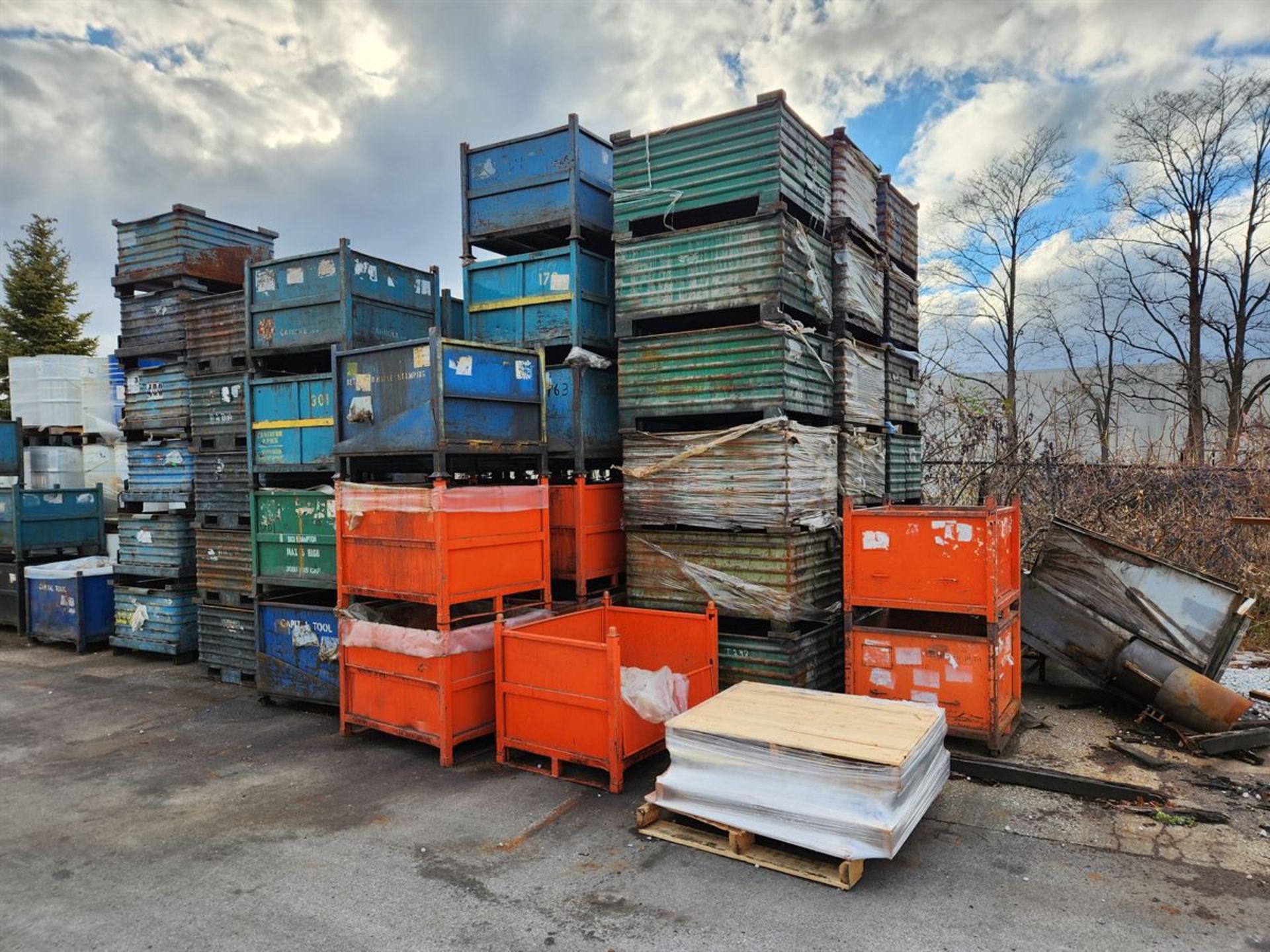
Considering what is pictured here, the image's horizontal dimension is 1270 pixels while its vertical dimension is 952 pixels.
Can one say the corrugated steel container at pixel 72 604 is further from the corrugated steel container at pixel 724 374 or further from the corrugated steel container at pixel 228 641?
the corrugated steel container at pixel 724 374

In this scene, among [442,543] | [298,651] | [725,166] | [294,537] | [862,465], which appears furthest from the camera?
[294,537]

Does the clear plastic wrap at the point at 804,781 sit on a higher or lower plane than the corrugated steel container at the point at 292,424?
lower

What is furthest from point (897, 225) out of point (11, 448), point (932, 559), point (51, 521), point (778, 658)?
point (11, 448)

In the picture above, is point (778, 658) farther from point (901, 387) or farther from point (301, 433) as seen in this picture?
point (301, 433)

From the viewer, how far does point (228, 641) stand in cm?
785

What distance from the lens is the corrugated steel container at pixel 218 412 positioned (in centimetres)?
783

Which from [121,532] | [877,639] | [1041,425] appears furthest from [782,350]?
[121,532]

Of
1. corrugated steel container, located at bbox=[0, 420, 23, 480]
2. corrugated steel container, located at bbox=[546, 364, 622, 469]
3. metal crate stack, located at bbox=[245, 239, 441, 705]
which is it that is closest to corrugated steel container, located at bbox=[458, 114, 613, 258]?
metal crate stack, located at bbox=[245, 239, 441, 705]

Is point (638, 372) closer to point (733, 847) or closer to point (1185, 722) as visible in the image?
point (733, 847)

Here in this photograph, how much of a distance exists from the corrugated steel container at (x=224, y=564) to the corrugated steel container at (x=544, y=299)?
3.24 metres

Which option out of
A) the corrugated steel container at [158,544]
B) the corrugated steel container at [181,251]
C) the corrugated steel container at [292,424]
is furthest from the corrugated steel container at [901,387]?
the corrugated steel container at [158,544]

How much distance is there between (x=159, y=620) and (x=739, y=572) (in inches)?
273

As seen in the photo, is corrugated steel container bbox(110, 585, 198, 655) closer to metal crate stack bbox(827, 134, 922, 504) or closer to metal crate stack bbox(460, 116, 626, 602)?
metal crate stack bbox(460, 116, 626, 602)

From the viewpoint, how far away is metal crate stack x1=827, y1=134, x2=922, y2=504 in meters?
6.46
